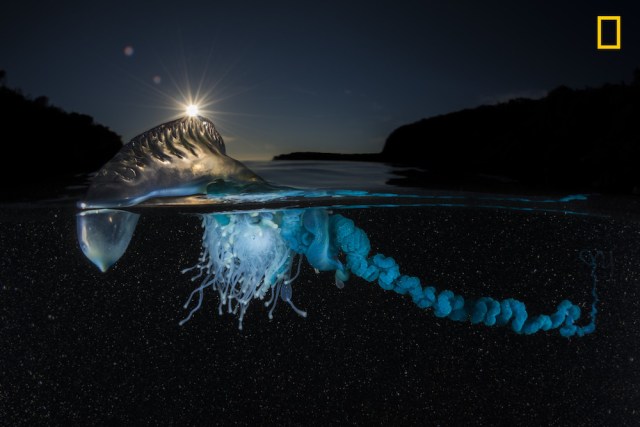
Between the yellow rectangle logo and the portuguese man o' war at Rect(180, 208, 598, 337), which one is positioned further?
the yellow rectangle logo

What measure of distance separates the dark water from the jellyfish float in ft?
12.2

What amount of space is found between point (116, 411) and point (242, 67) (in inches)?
253

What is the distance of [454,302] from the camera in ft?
7.76

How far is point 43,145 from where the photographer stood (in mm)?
3875

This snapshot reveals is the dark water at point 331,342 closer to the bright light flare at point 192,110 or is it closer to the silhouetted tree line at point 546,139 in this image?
the silhouetted tree line at point 546,139

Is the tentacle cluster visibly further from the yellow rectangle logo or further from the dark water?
the dark water

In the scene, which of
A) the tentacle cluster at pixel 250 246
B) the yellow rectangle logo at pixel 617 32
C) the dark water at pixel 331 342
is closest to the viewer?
the tentacle cluster at pixel 250 246

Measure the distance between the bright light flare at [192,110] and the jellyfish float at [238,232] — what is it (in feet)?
0.23

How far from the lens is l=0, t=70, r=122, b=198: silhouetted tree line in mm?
3477

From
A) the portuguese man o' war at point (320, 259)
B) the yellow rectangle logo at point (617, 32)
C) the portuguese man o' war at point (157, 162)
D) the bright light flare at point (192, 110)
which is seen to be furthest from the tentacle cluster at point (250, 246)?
the yellow rectangle logo at point (617, 32)

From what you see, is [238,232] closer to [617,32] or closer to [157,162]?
[157,162]

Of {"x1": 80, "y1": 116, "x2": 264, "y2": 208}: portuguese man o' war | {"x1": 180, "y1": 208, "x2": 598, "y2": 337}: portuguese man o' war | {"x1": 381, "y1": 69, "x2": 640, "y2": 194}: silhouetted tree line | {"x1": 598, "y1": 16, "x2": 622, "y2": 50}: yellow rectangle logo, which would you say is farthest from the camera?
{"x1": 381, "y1": 69, "x2": 640, "y2": 194}: silhouetted tree line

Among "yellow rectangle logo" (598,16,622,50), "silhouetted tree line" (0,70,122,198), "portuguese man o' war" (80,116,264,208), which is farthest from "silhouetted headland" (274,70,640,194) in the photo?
"silhouetted tree line" (0,70,122,198)

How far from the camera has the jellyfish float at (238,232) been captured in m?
2.32
